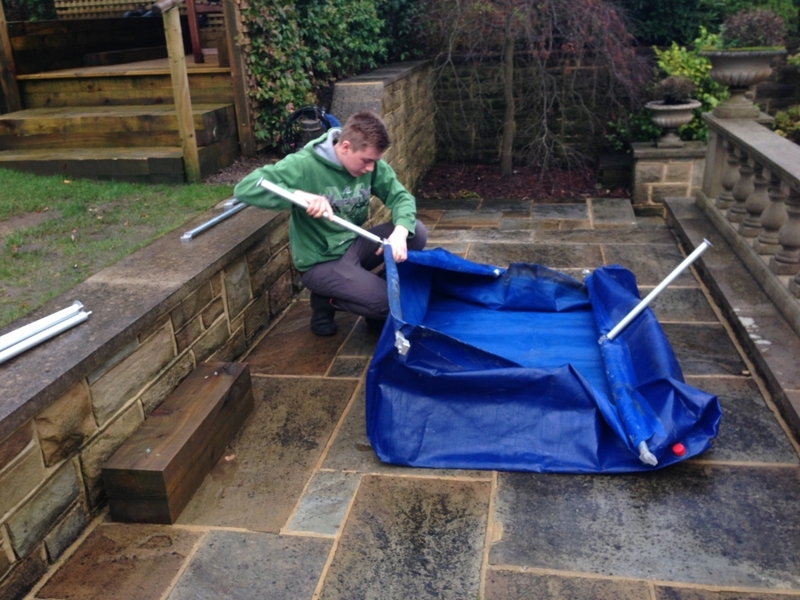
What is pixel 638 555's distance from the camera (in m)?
2.16

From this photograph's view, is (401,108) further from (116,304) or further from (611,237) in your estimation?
(116,304)

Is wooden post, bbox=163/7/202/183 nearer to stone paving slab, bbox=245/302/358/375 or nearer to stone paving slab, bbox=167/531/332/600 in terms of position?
stone paving slab, bbox=245/302/358/375

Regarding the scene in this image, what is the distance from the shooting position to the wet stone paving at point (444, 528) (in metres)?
2.08

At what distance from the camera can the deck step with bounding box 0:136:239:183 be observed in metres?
4.60

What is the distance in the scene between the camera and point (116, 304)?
Answer: 269 centimetres

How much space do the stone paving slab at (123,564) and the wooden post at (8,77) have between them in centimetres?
438

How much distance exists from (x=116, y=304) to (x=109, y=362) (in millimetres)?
289

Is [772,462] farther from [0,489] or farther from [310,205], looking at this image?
[0,489]

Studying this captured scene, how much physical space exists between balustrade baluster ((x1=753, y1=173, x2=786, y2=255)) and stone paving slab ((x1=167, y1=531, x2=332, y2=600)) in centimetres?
297

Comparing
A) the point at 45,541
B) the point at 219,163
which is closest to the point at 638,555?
the point at 45,541

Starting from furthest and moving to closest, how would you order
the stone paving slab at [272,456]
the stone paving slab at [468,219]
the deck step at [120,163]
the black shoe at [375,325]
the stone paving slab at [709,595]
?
the stone paving slab at [468,219]
the deck step at [120,163]
the black shoe at [375,325]
the stone paving slab at [272,456]
the stone paving slab at [709,595]

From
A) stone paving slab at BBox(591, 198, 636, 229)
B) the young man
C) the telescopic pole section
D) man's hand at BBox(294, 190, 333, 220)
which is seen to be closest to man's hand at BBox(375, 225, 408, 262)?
the young man

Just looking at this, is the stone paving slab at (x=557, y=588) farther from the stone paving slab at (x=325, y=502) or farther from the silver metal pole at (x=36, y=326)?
the silver metal pole at (x=36, y=326)

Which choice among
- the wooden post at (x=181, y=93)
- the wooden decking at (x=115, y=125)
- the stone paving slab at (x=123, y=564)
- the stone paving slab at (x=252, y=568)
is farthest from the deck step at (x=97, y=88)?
the stone paving slab at (x=252, y=568)
